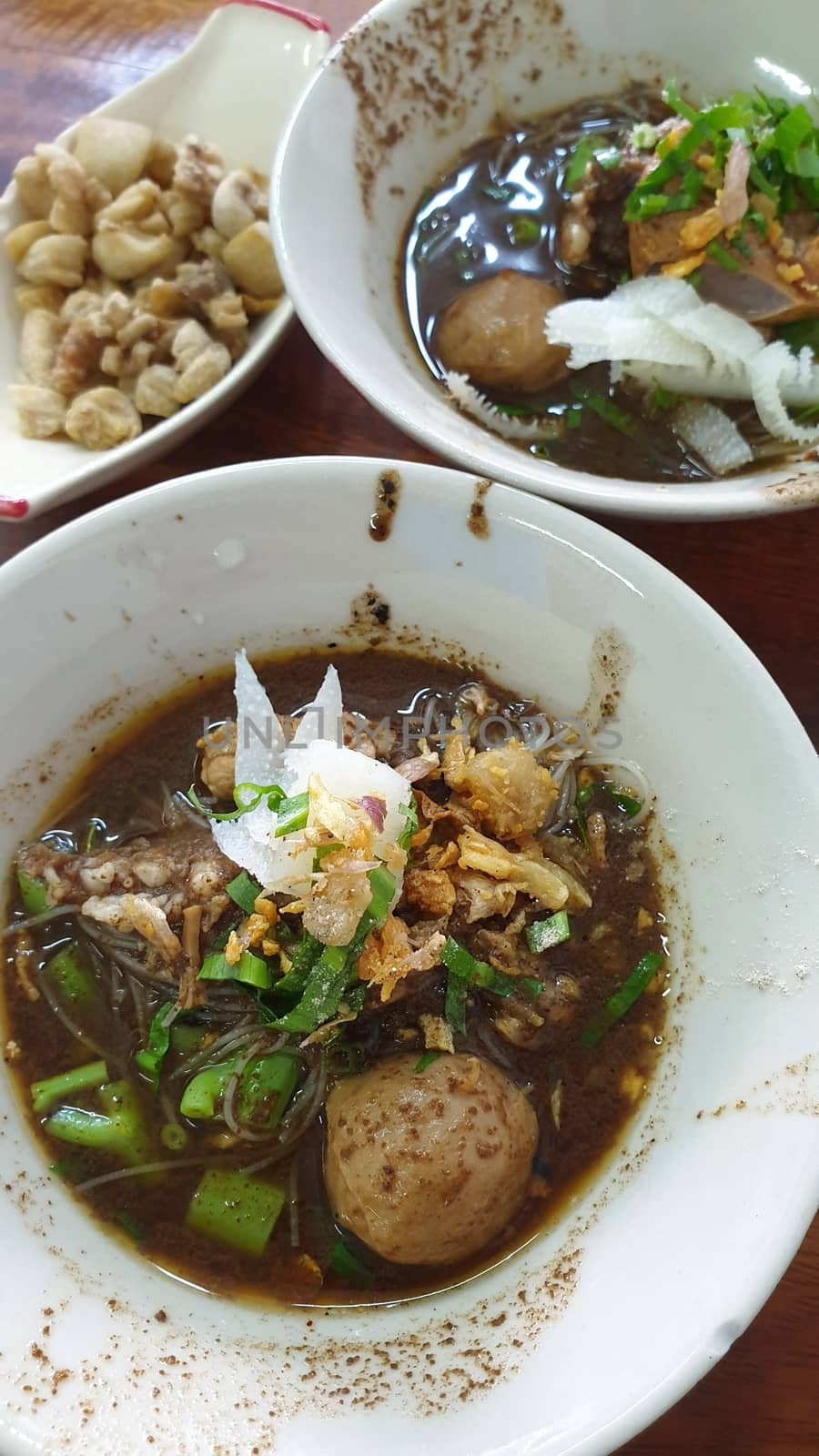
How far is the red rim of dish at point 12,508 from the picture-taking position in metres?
2.11

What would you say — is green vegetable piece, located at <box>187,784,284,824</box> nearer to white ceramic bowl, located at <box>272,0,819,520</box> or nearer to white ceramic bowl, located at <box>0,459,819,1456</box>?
white ceramic bowl, located at <box>0,459,819,1456</box>

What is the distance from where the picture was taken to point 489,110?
2.58 meters

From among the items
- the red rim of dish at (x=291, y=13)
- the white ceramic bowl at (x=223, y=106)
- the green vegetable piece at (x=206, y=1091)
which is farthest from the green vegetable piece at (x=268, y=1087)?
the red rim of dish at (x=291, y=13)

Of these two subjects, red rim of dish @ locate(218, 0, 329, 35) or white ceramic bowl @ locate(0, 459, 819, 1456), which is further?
red rim of dish @ locate(218, 0, 329, 35)

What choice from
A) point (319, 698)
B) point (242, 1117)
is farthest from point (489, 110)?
point (242, 1117)

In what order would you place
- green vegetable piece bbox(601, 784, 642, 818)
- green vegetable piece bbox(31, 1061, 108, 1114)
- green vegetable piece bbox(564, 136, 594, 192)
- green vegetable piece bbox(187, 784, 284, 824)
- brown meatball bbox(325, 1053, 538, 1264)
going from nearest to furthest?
1. brown meatball bbox(325, 1053, 538, 1264)
2. green vegetable piece bbox(187, 784, 284, 824)
3. green vegetable piece bbox(31, 1061, 108, 1114)
4. green vegetable piece bbox(601, 784, 642, 818)
5. green vegetable piece bbox(564, 136, 594, 192)

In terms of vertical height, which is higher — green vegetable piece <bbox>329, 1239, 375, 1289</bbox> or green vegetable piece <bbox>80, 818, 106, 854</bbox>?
green vegetable piece <bbox>80, 818, 106, 854</bbox>

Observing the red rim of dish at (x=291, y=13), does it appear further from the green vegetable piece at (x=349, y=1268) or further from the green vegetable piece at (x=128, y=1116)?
the green vegetable piece at (x=349, y=1268)

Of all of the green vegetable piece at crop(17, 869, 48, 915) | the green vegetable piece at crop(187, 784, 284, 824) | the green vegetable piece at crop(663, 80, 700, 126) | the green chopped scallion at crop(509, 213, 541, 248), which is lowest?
the green vegetable piece at crop(17, 869, 48, 915)

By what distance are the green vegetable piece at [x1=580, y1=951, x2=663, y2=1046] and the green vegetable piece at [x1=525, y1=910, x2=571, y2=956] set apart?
0.15m

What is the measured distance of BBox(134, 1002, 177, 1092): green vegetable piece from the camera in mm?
1875

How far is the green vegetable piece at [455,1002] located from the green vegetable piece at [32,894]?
2.62ft

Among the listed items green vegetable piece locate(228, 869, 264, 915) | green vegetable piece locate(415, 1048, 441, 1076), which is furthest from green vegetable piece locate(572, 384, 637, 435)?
green vegetable piece locate(415, 1048, 441, 1076)

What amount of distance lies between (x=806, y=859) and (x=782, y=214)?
1.60 metres
